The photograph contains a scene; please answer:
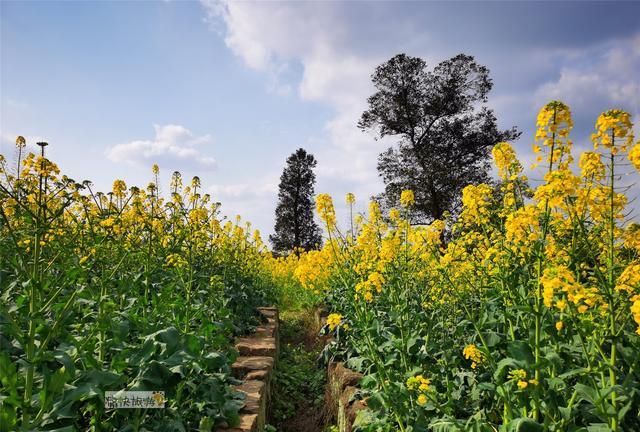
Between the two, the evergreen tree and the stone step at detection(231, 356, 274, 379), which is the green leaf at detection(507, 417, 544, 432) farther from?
the evergreen tree

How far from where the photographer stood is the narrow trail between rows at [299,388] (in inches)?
191

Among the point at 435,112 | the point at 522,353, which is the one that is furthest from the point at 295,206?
the point at 522,353

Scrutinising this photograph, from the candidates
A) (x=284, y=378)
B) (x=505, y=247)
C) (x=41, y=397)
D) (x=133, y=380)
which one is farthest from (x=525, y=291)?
(x=284, y=378)

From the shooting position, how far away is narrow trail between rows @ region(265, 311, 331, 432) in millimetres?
→ 4854

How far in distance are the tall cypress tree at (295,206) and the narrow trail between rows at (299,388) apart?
20.8m

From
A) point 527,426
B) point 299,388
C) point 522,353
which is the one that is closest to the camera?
point 527,426

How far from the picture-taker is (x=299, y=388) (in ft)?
19.3

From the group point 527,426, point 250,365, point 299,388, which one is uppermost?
point 527,426

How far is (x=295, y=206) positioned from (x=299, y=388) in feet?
78.2

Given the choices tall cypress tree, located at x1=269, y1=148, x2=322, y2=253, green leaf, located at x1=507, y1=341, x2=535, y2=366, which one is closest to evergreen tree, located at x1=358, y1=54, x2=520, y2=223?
tall cypress tree, located at x1=269, y1=148, x2=322, y2=253

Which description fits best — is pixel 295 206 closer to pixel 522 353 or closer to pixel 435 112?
pixel 435 112

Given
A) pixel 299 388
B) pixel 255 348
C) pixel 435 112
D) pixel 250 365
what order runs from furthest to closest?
pixel 435 112 → pixel 299 388 → pixel 255 348 → pixel 250 365

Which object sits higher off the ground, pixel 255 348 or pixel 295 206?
pixel 295 206

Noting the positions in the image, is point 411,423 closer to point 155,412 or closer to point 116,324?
point 155,412
